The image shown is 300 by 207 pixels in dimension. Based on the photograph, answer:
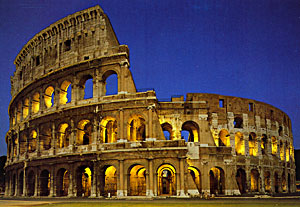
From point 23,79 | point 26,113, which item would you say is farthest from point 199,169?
point 23,79

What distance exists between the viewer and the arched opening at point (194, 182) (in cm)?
2511

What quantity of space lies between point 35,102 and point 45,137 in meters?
4.83

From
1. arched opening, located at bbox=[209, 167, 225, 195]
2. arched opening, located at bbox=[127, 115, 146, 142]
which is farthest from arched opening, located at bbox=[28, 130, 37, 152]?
arched opening, located at bbox=[209, 167, 225, 195]

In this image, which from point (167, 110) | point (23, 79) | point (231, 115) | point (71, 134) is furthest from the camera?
point (23, 79)

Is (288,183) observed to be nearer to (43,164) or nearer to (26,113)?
(43,164)

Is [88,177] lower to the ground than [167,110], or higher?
lower

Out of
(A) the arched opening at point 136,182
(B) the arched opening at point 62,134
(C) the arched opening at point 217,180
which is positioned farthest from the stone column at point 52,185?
(C) the arched opening at point 217,180

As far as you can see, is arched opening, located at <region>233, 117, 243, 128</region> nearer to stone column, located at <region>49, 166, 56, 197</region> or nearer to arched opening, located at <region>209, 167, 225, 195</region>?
arched opening, located at <region>209, 167, 225, 195</region>

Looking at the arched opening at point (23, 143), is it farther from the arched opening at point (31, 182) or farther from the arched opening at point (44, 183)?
the arched opening at point (44, 183)

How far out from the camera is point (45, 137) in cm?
3008

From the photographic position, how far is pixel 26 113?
34.6 m

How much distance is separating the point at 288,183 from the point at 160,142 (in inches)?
882

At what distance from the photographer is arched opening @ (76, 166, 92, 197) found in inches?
1056

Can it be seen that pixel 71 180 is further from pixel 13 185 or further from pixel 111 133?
pixel 13 185
